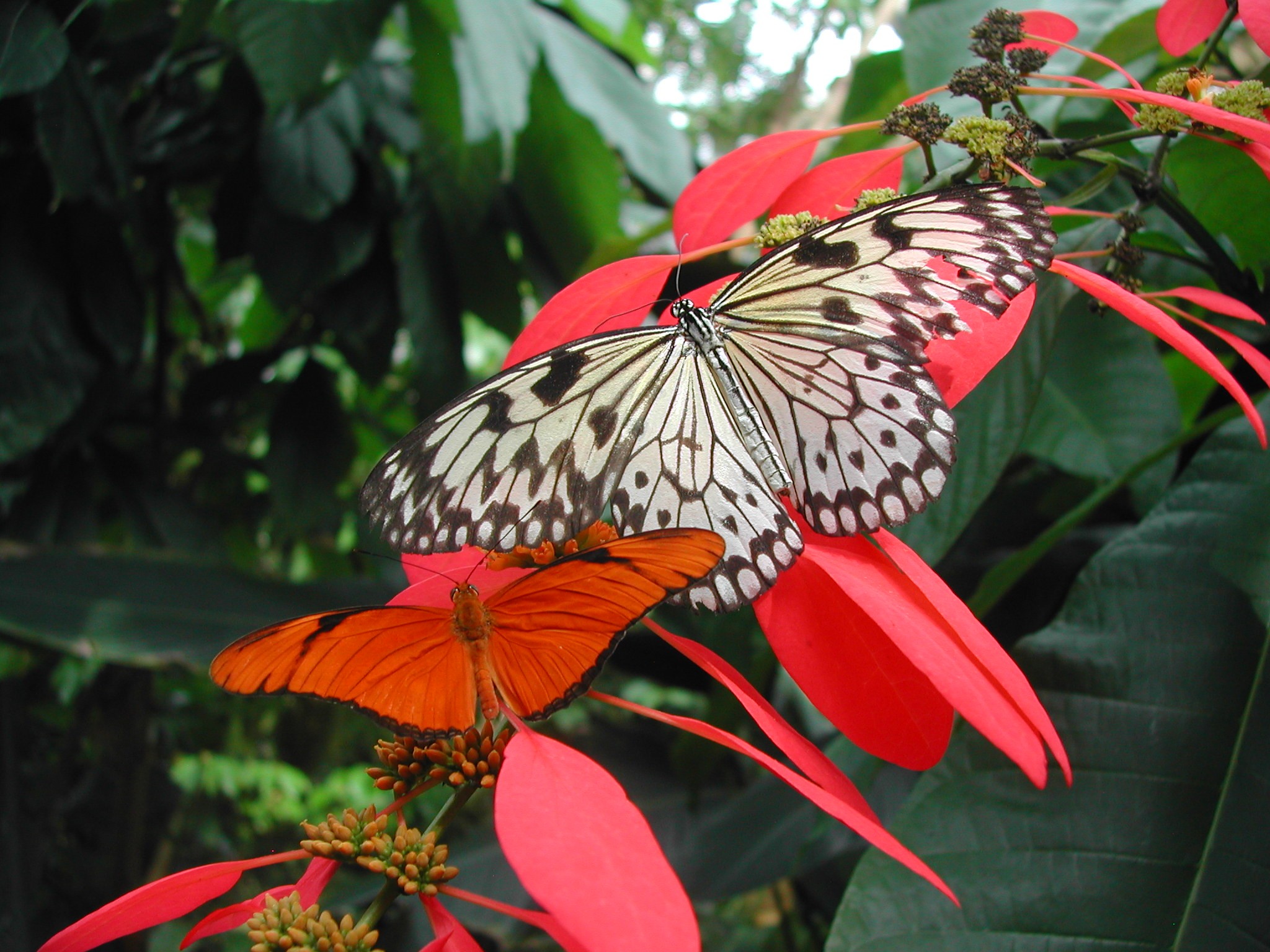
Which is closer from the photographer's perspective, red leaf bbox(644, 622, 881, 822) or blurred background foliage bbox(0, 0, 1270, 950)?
red leaf bbox(644, 622, 881, 822)

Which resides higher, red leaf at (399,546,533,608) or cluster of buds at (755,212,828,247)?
cluster of buds at (755,212,828,247)

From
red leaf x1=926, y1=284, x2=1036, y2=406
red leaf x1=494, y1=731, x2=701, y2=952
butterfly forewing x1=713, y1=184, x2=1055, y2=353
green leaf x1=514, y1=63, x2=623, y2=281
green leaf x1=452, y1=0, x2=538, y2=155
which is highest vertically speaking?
green leaf x1=452, y1=0, x2=538, y2=155

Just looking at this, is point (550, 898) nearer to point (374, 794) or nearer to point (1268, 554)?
point (1268, 554)

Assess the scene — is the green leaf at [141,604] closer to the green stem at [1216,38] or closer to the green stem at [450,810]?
the green stem at [450,810]

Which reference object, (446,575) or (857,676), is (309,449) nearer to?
(446,575)

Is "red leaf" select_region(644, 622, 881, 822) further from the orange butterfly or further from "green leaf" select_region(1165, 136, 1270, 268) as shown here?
"green leaf" select_region(1165, 136, 1270, 268)

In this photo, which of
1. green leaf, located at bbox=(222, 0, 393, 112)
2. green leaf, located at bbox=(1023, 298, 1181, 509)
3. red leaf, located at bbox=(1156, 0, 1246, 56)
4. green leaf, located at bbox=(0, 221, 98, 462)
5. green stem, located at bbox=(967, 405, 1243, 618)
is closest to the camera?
red leaf, located at bbox=(1156, 0, 1246, 56)

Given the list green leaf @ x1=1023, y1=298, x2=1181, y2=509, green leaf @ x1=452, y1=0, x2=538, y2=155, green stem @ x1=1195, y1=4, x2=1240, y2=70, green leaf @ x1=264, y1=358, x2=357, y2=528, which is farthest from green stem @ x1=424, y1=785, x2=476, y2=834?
green leaf @ x1=264, y1=358, x2=357, y2=528
